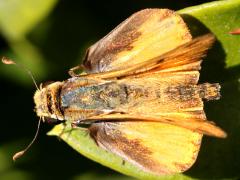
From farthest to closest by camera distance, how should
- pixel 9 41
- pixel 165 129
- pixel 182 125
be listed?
1. pixel 9 41
2. pixel 165 129
3. pixel 182 125

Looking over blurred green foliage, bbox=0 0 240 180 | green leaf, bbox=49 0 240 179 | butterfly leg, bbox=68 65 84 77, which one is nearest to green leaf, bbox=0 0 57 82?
blurred green foliage, bbox=0 0 240 180

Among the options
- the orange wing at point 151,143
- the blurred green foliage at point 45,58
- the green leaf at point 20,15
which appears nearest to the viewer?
the orange wing at point 151,143

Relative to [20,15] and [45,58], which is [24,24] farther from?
[45,58]

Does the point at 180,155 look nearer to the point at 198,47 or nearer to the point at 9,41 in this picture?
the point at 198,47

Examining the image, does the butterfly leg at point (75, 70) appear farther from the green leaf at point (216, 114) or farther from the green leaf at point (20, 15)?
the green leaf at point (20, 15)

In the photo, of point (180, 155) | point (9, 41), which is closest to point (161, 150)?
point (180, 155)

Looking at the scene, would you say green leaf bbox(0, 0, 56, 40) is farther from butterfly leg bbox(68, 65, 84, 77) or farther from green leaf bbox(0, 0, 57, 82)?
butterfly leg bbox(68, 65, 84, 77)

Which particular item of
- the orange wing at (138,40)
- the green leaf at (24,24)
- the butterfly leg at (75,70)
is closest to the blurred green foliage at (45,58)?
the green leaf at (24,24)

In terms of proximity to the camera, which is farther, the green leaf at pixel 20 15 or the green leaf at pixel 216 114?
the green leaf at pixel 20 15

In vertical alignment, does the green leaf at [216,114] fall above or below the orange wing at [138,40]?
below
